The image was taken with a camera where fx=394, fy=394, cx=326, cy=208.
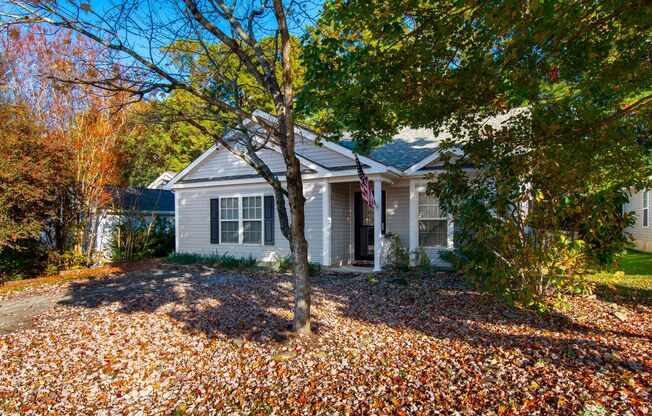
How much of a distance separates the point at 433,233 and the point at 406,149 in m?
3.10

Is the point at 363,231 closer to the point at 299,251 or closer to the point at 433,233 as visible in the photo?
the point at 433,233

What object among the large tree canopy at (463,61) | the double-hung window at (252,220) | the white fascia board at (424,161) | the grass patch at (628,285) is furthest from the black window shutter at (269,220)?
the grass patch at (628,285)

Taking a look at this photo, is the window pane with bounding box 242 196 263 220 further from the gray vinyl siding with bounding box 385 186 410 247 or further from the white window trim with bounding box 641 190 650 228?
the white window trim with bounding box 641 190 650 228

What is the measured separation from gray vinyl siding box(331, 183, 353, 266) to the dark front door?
A: 186 mm

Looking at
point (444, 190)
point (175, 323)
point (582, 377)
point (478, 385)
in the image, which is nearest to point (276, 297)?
point (175, 323)

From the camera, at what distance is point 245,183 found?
1231 cm

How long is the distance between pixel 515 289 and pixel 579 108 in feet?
8.79

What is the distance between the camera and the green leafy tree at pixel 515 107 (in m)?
4.88

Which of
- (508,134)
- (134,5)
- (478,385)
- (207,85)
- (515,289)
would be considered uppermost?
(134,5)

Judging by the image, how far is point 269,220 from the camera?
12016mm

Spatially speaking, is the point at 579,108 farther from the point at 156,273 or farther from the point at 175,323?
the point at 156,273

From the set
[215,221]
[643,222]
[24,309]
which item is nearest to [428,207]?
[215,221]

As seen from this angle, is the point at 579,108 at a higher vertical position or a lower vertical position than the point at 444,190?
higher

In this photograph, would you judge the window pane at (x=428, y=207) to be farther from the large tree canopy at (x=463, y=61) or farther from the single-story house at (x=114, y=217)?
the single-story house at (x=114, y=217)
